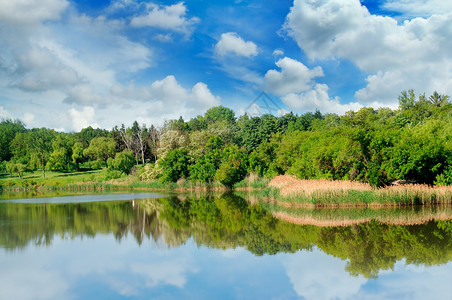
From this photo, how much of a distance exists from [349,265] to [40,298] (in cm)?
925

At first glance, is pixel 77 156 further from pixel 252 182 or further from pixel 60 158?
pixel 252 182

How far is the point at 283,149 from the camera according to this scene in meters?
42.3

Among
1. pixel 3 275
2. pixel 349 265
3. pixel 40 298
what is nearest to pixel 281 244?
pixel 349 265

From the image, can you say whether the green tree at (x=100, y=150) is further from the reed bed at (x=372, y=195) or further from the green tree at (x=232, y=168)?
the reed bed at (x=372, y=195)

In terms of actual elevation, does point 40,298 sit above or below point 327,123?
below

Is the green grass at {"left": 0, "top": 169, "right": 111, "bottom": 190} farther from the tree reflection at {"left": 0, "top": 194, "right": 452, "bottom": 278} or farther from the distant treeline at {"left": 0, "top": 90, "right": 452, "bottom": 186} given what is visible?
the tree reflection at {"left": 0, "top": 194, "right": 452, "bottom": 278}

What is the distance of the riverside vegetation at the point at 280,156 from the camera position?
79.5 ft

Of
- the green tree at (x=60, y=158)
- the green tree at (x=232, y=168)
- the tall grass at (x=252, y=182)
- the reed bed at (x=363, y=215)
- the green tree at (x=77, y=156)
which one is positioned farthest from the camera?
the green tree at (x=77, y=156)

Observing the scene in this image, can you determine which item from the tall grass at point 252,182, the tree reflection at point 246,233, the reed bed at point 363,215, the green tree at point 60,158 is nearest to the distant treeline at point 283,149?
the green tree at point 60,158

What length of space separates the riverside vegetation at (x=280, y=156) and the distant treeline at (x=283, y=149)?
88mm

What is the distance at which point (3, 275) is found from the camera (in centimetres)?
1141

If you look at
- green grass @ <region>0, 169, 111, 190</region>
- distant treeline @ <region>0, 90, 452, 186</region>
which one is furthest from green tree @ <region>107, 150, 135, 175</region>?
A: green grass @ <region>0, 169, 111, 190</region>

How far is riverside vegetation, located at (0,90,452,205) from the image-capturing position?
24219 mm

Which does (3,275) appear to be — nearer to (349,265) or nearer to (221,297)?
(221,297)
